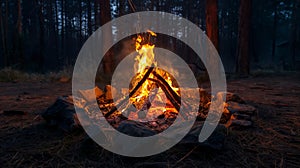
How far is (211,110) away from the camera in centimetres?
356

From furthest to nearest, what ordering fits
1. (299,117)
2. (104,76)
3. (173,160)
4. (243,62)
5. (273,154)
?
(243,62) < (104,76) < (299,117) < (273,154) < (173,160)

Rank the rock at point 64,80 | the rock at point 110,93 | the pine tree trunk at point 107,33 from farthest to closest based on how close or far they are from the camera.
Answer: the pine tree trunk at point 107,33 → the rock at point 64,80 → the rock at point 110,93

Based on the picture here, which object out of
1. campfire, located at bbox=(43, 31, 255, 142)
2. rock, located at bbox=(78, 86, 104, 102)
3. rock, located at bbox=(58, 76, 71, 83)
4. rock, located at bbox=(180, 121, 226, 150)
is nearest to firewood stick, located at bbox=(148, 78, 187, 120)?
campfire, located at bbox=(43, 31, 255, 142)

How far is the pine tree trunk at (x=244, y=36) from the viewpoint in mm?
11219

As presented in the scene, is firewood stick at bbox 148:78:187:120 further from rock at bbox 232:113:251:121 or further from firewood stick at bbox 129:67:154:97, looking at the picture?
rock at bbox 232:113:251:121

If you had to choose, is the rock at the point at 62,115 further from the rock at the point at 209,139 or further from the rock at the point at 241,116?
the rock at the point at 241,116

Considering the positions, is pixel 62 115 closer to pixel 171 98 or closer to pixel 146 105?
pixel 146 105

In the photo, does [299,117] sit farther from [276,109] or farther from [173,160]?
[173,160]

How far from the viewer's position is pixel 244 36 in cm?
1141

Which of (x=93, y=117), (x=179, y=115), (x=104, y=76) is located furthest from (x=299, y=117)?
(x=104, y=76)

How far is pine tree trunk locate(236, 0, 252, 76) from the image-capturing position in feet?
36.8

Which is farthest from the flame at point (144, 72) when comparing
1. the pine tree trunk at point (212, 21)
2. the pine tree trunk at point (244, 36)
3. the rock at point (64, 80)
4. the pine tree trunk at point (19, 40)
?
the pine tree trunk at point (19, 40)

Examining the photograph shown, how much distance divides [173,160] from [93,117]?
1.54 meters

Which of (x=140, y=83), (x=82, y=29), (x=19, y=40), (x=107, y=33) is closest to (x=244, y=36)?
(x=107, y=33)
